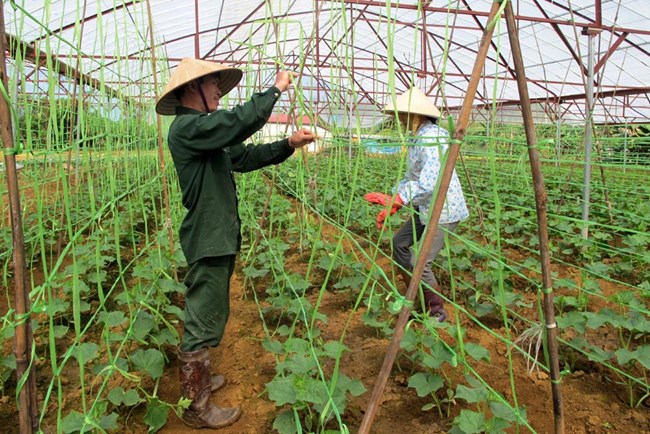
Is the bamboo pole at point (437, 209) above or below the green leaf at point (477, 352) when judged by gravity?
above

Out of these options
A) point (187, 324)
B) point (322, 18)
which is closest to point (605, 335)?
point (187, 324)

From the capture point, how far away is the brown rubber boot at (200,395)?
5.12 ft

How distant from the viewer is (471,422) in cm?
127

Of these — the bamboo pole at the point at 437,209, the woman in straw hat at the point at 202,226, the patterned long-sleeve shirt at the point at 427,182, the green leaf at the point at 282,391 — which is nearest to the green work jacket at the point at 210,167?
the woman in straw hat at the point at 202,226

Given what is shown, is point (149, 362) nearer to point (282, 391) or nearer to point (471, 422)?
point (282, 391)

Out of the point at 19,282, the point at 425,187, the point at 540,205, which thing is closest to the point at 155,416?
the point at 19,282

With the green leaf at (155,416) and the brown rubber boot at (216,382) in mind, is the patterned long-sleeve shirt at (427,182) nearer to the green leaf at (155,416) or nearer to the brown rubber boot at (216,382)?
the brown rubber boot at (216,382)

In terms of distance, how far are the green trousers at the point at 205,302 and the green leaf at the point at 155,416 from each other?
0.67ft

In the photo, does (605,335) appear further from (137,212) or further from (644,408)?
(137,212)

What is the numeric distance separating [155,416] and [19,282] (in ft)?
2.55

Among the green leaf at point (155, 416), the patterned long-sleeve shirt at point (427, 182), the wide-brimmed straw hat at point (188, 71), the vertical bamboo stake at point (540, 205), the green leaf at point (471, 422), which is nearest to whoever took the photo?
the vertical bamboo stake at point (540, 205)

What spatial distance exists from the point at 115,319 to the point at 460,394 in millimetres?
1272

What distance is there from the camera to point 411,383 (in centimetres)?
153

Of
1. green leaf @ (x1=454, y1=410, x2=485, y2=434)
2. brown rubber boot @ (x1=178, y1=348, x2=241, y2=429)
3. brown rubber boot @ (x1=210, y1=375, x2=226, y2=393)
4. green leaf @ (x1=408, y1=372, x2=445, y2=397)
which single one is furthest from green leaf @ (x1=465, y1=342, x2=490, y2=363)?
brown rubber boot @ (x1=210, y1=375, x2=226, y2=393)
